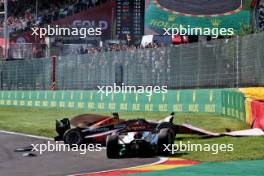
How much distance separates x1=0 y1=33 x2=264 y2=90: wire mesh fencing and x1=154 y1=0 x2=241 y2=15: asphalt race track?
16.7 feet

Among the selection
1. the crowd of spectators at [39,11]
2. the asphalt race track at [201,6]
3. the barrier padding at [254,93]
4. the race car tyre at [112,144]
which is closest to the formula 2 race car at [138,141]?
the race car tyre at [112,144]

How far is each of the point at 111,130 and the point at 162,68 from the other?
11.1 m

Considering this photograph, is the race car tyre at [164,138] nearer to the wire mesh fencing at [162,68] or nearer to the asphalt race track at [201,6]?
the wire mesh fencing at [162,68]

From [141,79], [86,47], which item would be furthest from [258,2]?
[86,47]

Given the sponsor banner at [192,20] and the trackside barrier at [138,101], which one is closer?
the trackside barrier at [138,101]

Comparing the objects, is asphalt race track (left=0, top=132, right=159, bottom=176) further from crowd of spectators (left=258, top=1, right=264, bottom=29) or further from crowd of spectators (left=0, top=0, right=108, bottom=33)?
crowd of spectators (left=0, top=0, right=108, bottom=33)

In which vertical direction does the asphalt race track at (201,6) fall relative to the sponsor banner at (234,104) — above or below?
above

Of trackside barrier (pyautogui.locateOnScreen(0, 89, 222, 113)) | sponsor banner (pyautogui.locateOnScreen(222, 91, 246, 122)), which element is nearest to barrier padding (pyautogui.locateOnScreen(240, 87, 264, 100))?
sponsor banner (pyautogui.locateOnScreen(222, 91, 246, 122))

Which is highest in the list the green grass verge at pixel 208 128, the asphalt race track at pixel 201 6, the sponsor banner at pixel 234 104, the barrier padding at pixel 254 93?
the asphalt race track at pixel 201 6

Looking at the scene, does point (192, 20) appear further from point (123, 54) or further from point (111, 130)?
point (111, 130)

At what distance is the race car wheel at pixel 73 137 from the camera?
1338cm

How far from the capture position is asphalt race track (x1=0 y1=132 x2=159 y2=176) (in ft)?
35.3

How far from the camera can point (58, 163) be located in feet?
38.4

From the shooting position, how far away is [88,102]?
1104 inches
